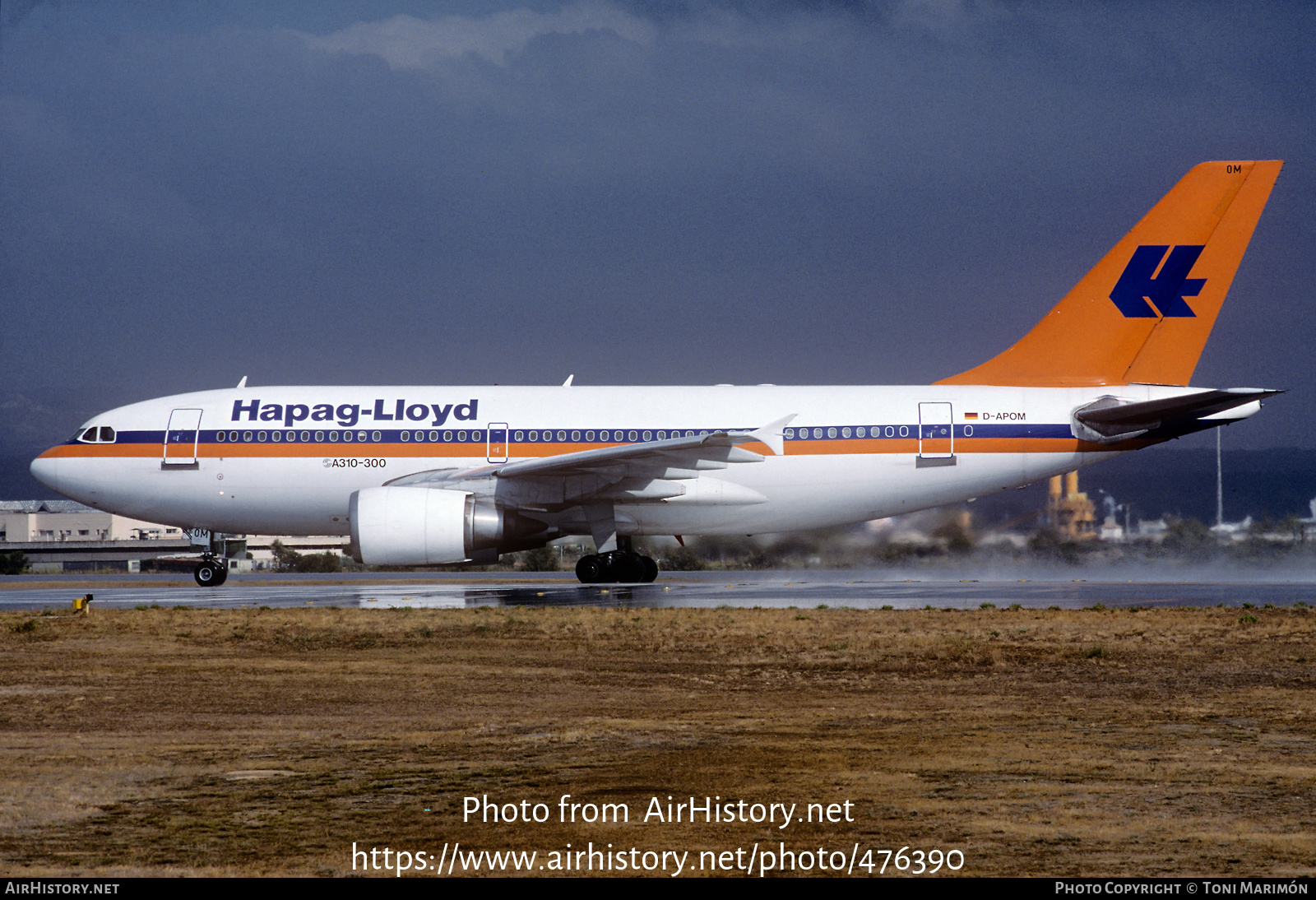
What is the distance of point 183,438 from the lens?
20.1m

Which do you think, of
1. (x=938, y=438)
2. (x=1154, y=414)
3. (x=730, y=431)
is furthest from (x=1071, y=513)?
(x=730, y=431)

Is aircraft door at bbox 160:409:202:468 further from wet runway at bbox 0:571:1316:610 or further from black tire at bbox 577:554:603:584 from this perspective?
black tire at bbox 577:554:603:584

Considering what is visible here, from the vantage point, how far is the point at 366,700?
28.5ft

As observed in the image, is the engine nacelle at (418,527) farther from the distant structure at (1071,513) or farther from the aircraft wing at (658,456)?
the distant structure at (1071,513)

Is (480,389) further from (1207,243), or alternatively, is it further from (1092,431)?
(1207,243)

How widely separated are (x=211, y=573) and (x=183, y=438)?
2.85 meters

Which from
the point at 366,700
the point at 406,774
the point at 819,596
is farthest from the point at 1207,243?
the point at 406,774

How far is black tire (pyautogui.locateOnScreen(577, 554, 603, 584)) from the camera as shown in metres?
20.3

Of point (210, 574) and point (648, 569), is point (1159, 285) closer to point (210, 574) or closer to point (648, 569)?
point (648, 569)

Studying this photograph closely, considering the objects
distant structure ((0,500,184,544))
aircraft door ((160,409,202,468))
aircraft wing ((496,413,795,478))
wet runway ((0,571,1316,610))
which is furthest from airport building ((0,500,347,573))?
aircraft wing ((496,413,795,478))

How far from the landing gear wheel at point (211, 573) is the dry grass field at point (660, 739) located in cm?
804

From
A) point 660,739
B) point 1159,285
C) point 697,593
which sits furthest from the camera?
point 1159,285
